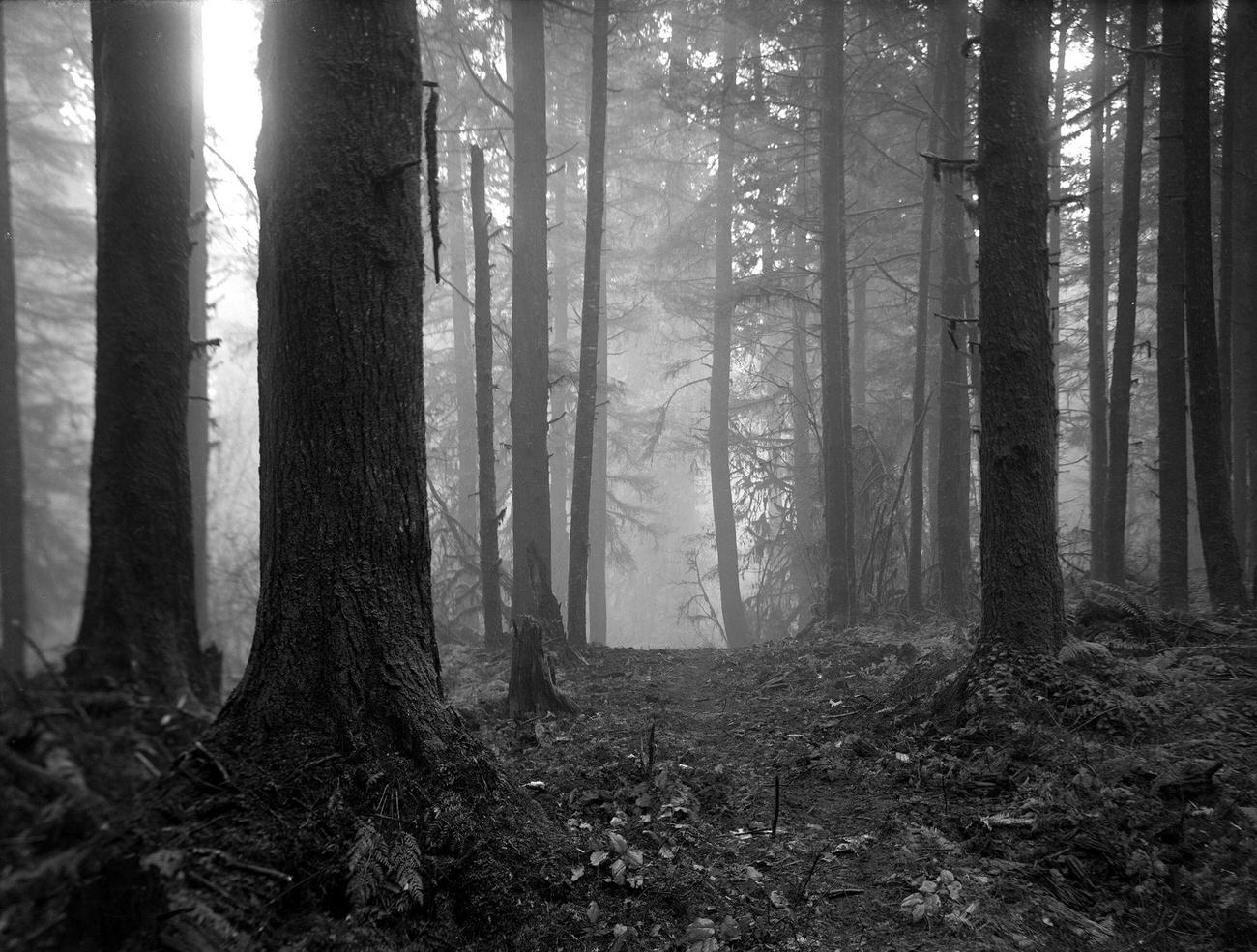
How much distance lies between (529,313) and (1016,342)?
781cm

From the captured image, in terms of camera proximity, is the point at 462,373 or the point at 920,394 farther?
the point at 462,373

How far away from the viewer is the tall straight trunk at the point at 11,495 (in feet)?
7.50

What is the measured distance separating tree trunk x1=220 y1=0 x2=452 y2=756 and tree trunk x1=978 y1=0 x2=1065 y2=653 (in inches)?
179

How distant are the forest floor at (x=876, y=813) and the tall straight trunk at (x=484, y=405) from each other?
16.1 ft

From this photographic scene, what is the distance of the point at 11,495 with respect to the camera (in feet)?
10.4

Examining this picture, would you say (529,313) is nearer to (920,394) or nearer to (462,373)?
(920,394)

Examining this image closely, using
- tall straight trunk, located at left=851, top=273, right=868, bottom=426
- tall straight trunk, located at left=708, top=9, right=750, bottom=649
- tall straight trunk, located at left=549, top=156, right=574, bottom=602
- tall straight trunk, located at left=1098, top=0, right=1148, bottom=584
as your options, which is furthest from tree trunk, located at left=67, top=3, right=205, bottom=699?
tall straight trunk, located at left=549, top=156, right=574, bottom=602

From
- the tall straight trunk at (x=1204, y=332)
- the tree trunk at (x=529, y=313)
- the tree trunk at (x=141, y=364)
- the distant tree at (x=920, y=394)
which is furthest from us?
the distant tree at (x=920, y=394)

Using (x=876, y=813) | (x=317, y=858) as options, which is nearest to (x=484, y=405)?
(x=876, y=813)

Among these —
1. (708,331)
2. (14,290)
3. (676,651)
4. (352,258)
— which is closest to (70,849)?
(352,258)

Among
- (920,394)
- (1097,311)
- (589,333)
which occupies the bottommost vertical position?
(920,394)

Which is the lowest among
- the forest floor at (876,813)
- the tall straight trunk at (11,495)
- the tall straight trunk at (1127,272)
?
the forest floor at (876,813)

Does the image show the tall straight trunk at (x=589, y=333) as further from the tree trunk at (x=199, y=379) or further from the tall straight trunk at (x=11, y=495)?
the tall straight trunk at (x=11, y=495)

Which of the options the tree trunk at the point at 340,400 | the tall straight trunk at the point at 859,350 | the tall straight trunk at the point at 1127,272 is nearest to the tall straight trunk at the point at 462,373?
the tall straight trunk at the point at 859,350
